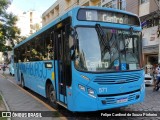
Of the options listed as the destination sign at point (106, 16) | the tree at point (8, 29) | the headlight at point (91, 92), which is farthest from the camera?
the tree at point (8, 29)

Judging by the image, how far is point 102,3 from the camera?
31.2 m

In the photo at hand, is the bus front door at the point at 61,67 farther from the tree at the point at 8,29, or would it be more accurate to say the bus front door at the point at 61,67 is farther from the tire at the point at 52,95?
the tree at the point at 8,29

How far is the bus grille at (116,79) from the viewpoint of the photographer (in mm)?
6443

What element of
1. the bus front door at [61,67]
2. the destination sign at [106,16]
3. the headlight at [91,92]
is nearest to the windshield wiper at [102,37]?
the destination sign at [106,16]

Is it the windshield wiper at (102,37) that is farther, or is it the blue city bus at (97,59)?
the windshield wiper at (102,37)

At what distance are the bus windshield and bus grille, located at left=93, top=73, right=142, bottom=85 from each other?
0.58 ft

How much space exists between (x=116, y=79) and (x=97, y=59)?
0.76 m

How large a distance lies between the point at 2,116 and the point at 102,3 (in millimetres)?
25831

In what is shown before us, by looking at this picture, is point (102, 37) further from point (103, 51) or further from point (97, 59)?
point (97, 59)

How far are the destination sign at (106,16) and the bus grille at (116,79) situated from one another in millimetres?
1603

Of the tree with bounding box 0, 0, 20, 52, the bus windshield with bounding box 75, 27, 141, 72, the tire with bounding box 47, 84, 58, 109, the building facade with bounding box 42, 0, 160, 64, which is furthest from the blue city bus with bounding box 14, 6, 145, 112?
the tree with bounding box 0, 0, 20, 52

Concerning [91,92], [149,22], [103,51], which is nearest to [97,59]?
[103,51]

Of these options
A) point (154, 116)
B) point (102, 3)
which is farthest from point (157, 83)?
point (102, 3)

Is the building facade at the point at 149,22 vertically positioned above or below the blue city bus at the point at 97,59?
above
